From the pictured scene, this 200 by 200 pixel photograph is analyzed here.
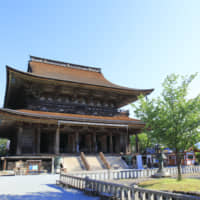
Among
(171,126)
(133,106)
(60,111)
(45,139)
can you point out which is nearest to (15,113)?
(60,111)

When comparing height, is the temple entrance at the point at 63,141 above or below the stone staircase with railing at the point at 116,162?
above

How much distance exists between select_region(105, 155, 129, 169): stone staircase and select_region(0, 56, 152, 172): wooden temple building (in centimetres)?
214

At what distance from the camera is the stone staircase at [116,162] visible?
18.3 meters

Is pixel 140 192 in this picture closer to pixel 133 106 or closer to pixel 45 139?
pixel 133 106

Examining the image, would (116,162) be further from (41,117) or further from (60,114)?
(41,117)

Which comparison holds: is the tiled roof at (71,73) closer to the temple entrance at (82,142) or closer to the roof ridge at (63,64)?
the roof ridge at (63,64)

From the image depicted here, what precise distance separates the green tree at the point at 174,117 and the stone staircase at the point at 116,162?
8756 millimetres

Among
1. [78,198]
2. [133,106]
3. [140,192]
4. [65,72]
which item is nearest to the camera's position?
[140,192]

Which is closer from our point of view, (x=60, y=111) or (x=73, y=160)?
(x=73, y=160)

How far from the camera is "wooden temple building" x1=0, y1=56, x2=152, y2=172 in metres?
18.3

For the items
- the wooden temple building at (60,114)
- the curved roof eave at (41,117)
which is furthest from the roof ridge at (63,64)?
the curved roof eave at (41,117)

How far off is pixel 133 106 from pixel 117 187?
525 cm

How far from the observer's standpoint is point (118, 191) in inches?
256

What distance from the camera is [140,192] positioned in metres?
5.54
